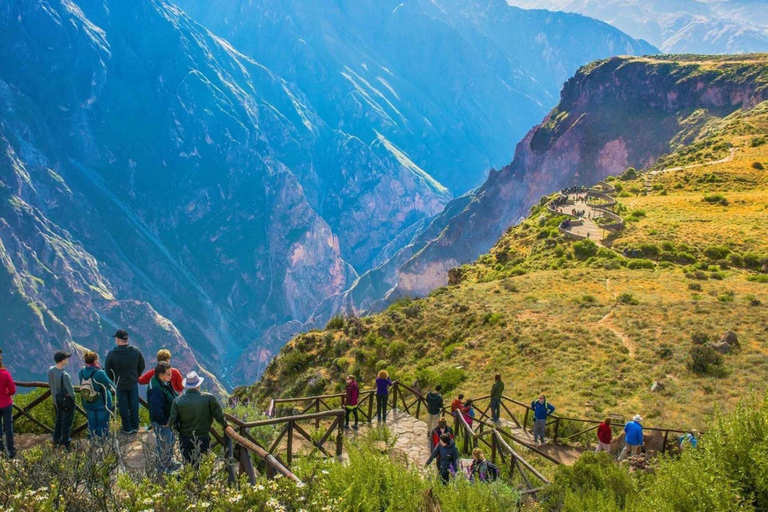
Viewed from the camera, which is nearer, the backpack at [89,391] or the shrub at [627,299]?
the backpack at [89,391]

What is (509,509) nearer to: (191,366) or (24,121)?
(191,366)

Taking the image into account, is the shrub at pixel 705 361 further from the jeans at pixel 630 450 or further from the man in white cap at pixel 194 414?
the man in white cap at pixel 194 414

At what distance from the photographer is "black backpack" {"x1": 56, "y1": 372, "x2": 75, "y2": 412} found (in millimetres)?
7551

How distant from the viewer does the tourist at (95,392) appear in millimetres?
7551

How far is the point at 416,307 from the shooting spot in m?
29.0

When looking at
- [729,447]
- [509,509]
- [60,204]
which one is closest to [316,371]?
[509,509]

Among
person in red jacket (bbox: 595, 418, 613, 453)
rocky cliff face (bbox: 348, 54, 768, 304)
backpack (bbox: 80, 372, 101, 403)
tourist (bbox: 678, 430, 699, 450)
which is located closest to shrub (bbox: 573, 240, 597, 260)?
tourist (bbox: 678, 430, 699, 450)

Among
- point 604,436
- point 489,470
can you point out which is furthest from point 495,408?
point 489,470

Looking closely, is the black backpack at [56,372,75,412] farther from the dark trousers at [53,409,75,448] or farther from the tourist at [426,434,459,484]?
the tourist at [426,434,459,484]

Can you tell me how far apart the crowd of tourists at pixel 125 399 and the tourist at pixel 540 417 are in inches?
341

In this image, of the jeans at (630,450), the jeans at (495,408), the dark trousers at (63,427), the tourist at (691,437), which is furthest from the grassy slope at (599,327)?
the dark trousers at (63,427)

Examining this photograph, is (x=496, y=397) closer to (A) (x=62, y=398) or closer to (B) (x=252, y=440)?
(B) (x=252, y=440)

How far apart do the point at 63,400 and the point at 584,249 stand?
33.3 metres

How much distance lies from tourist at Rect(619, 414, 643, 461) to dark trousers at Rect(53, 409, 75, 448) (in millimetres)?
10809
